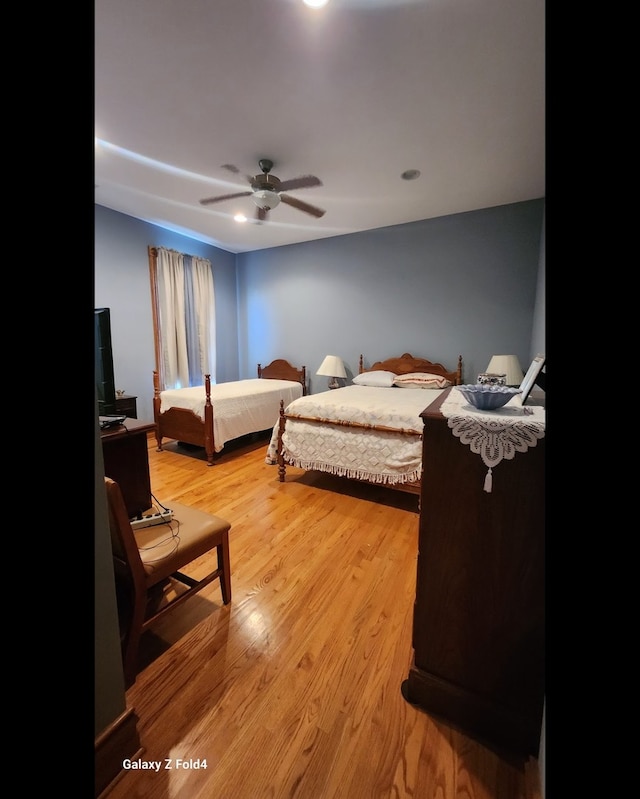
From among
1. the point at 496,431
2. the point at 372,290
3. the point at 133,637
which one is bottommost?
the point at 133,637

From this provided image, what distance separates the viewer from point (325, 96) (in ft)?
6.07

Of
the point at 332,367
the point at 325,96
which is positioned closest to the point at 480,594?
the point at 325,96

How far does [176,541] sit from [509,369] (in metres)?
2.88

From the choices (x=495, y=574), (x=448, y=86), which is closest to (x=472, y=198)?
(x=448, y=86)

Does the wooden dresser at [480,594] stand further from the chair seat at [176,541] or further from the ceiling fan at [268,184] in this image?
the ceiling fan at [268,184]

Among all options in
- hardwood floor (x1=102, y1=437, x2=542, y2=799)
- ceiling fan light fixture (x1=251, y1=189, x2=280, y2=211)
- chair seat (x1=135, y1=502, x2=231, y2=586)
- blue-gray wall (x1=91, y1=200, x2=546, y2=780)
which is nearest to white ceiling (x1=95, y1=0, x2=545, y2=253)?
ceiling fan light fixture (x1=251, y1=189, x2=280, y2=211)

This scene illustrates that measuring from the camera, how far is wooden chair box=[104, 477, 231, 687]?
3.45 ft

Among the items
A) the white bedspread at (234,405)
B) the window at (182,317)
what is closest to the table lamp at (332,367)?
the white bedspread at (234,405)

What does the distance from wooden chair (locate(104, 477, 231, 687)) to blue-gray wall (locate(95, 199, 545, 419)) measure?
319cm

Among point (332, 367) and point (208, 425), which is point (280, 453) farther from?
point (332, 367)
